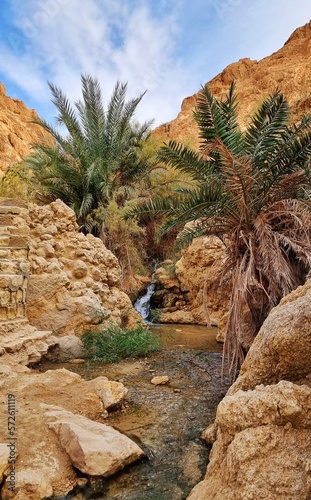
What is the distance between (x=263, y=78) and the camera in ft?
103

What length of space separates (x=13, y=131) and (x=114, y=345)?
32393 mm

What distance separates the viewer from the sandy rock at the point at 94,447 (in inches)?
90.6

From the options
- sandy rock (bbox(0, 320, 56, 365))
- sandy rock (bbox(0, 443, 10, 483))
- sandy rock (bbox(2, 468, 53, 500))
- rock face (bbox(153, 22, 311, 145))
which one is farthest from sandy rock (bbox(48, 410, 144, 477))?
rock face (bbox(153, 22, 311, 145))

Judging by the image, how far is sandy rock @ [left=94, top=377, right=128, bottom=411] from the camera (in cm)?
341

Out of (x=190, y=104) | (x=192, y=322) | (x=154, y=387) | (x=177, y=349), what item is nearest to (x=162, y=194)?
(x=192, y=322)

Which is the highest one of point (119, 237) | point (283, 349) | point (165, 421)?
point (119, 237)

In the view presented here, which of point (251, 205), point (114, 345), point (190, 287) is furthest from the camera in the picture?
point (190, 287)

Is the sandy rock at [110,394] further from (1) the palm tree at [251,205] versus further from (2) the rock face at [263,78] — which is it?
(2) the rock face at [263,78]

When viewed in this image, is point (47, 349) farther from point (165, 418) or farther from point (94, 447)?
point (94, 447)

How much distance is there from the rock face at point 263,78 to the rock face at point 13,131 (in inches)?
496

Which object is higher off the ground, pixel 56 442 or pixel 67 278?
pixel 67 278

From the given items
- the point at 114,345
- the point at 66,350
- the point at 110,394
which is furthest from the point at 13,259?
the point at 110,394

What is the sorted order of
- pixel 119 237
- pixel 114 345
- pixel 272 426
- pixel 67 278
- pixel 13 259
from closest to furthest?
pixel 272 426
pixel 13 259
pixel 114 345
pixel 67 278
pixel 119 237

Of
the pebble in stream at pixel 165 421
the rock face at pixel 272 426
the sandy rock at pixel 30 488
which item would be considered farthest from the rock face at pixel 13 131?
the rock face at pixel 272 426
